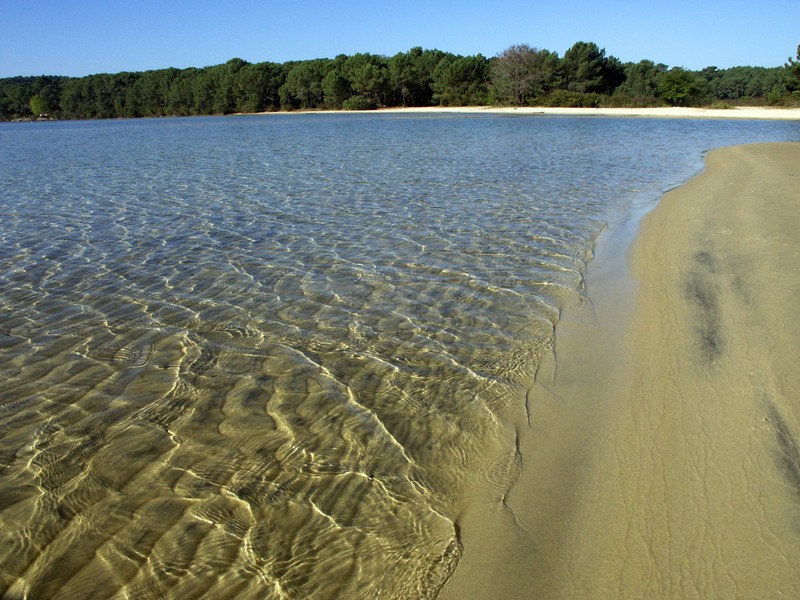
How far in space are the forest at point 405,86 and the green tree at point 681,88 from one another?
0.34 ft

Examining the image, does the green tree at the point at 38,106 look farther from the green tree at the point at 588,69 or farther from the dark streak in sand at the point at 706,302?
the dark streak in sand at the point at 706,302

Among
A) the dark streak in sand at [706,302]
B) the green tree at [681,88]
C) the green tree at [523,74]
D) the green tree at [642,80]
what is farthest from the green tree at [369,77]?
the dark streak in sand at [706,302]

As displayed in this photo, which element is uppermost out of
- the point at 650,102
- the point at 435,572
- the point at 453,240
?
the point at 650,102

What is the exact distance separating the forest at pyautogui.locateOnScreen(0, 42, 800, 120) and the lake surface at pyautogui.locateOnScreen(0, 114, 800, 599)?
5659cm

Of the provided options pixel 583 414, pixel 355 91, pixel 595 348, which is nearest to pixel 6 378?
pixel 583 414

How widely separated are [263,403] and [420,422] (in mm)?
1132

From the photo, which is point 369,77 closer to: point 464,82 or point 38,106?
point 464,82

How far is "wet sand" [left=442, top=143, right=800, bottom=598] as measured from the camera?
2316mm

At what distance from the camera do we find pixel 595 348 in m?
4.50

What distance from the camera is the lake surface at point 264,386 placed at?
2.51 meters

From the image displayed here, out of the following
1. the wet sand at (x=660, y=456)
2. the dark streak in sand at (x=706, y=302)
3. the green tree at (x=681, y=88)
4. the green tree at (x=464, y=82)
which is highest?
the green tree at (x=464, y=82)

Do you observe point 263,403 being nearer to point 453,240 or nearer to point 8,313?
point 8,313

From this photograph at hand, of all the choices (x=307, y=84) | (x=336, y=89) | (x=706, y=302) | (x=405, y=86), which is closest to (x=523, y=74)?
(x=405, y=86)

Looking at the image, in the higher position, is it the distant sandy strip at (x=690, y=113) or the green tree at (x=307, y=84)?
the green tree at (x=307, y=84)
